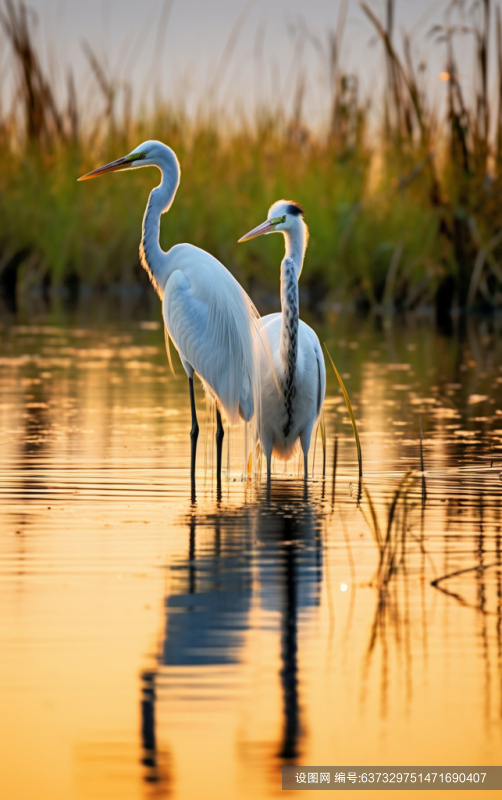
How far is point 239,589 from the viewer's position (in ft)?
12.7

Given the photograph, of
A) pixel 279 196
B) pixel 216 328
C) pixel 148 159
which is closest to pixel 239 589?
pixel 216 328

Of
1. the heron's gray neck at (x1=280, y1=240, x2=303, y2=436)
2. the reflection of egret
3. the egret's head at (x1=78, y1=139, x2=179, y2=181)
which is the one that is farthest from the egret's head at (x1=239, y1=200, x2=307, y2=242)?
the reflection of egret

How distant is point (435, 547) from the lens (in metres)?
4.48

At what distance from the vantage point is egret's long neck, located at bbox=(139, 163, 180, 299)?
6.75m

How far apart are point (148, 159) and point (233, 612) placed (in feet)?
13.6

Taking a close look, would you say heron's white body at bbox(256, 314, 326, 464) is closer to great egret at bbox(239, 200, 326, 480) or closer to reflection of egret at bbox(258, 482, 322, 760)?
great egret at bbox(239, 200, 326, 480)

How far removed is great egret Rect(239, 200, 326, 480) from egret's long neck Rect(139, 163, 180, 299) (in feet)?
1.92

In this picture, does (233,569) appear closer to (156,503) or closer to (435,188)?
(156,503)

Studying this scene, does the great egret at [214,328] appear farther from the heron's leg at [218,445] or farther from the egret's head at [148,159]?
the egret's head at [148,159]

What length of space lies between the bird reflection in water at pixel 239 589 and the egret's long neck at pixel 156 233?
1714 millimetres


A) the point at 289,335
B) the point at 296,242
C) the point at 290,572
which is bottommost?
the point at 290,572

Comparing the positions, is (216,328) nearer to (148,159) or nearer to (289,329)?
(289,329)

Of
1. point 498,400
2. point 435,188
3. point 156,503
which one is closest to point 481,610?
point 156,503

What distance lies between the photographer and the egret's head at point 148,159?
7230mm
